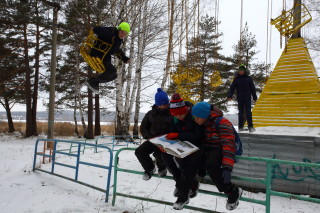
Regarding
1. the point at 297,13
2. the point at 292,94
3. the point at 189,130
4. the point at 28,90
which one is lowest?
the point at 189,130

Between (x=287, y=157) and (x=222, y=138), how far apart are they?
5032 mm

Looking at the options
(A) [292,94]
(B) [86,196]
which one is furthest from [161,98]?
(A) [292,94]

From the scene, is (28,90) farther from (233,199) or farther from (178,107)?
(233,199)

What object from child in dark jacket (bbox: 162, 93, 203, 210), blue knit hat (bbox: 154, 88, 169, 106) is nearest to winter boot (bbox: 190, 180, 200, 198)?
child in dark jacket (bbox: 162, 93, 203, 210)

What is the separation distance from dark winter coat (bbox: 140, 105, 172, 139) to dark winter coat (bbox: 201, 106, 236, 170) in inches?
32.5

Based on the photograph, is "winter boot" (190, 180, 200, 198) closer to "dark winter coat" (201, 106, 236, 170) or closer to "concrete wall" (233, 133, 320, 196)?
"dark winter coat" (201, 106, 236, 170)

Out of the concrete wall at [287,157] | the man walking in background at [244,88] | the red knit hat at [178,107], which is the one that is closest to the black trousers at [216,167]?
the red knit hat at [178,107]

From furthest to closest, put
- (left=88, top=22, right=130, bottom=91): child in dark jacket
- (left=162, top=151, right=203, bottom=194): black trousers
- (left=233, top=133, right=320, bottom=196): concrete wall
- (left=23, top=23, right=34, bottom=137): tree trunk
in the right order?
(left=23, top=23, right=34, bottom=137): tree trunk < (left=233, top=133, right=320, bottom=196): concrete wall < (left=88, top=22, right=130, bottom=91): child in dark jacket < (left=162, top=151, right=203, bottom=194): black trousers

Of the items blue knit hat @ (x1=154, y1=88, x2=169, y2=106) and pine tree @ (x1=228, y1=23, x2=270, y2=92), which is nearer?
blue knit hat @ (x1=154, y1=88, x2=169, y2=106)

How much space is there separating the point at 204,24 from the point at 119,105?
1575 cm

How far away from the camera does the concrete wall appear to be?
663 cm

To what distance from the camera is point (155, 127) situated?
403cm

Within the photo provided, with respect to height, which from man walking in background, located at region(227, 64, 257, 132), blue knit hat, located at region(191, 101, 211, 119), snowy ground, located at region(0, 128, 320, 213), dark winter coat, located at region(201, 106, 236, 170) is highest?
man walking in background, located at region(227, 64, 257, 132)

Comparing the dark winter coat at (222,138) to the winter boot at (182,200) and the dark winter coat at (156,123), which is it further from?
the dark winter coat at (156,123)
